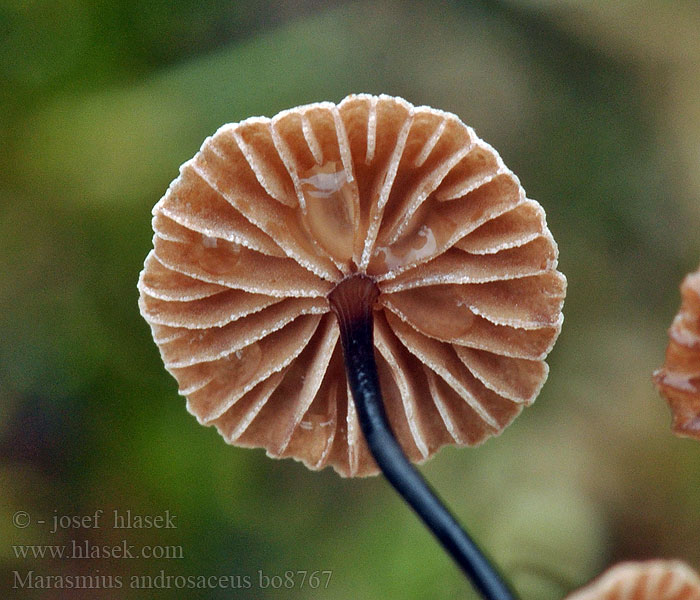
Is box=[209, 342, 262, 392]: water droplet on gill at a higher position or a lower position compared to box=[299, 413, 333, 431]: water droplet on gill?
higher

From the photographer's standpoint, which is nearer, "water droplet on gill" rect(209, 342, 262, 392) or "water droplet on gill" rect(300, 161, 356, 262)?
"water droplet on gill" rect(300, 161, 356, 262)

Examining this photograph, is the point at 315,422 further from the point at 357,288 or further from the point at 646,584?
the point at 646,584

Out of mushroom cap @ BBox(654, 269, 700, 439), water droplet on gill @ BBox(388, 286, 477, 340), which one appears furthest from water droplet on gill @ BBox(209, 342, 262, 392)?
mushroom cap @ BBox(654, 269, 700, 439)

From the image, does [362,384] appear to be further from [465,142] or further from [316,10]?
[316,10]

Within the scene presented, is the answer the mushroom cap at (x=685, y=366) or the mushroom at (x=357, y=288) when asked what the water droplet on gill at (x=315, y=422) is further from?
the mushroom cap at (x=685, y=366)

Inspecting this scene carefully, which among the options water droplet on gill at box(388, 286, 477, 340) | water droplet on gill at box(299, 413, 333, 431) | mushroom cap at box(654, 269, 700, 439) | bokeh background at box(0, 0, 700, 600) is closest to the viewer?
mushroom cap at box(654, 269, 700, 439)

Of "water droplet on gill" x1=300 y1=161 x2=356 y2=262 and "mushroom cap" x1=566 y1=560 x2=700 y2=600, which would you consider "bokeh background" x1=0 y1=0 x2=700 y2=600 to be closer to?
"water droplet on gill" x1=300 y1=161 x2=356 y2=262

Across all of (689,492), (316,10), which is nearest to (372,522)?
(689,492)
